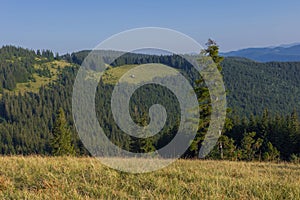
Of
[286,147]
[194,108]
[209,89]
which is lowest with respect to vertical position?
[286,147]

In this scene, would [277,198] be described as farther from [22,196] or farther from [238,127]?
[238,127]

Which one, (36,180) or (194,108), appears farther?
(194,108)

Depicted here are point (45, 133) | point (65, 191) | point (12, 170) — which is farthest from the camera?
point (45, 133)

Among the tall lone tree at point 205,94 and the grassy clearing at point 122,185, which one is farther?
the tall lone tree at point 205,94

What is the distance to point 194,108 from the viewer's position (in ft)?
98.1

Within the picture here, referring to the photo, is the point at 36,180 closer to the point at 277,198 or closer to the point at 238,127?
the point at 277,198

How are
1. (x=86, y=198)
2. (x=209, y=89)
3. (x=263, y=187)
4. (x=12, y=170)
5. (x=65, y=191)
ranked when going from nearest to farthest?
1. (x=86, y=198)
2. (x=65, y=191)
3. (x=263, y=187)
4. (x=12, y=170)
5. (x=209, y=89)

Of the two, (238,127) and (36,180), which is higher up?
(36,180)

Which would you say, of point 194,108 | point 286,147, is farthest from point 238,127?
point 194,108

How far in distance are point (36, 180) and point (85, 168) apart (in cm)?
134

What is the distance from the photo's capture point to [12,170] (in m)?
7.28

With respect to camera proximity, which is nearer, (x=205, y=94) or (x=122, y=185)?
(x=122, y=185)

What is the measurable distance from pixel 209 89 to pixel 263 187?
2308 cm

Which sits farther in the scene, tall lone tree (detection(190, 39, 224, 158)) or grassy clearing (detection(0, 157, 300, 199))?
tall lone tree (detection(190, 39, 224, 158))
